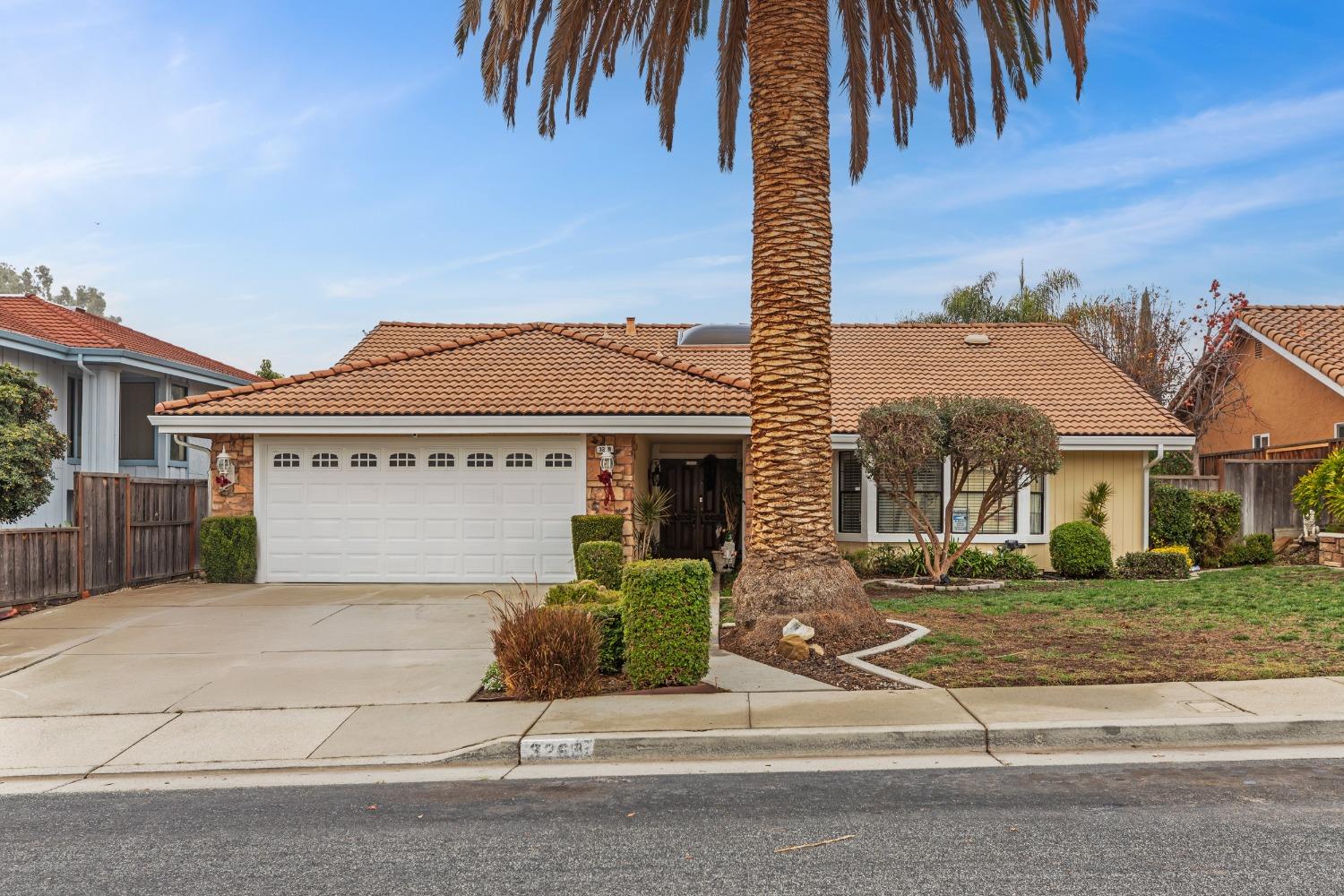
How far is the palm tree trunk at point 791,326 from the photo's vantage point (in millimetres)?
9648

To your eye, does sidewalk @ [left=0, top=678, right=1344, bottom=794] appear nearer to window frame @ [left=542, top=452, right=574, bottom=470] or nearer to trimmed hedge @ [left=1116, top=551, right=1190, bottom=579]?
window frame @ [left=542, top=452, right=574, bottom=470]

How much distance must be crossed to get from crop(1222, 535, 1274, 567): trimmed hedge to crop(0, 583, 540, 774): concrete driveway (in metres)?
13.2

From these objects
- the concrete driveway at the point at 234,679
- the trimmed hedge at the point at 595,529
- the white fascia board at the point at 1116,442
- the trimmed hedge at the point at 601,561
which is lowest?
the concrete driveway at the point at 234,679

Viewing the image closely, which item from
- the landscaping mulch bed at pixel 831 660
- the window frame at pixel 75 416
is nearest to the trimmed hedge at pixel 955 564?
the landscaping mulch bed at pixel 831 660

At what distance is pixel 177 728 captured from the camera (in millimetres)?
7246

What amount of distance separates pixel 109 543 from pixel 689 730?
11552 millimetres

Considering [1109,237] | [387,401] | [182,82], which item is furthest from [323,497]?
[1109,237]

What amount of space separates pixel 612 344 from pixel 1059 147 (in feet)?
32.8

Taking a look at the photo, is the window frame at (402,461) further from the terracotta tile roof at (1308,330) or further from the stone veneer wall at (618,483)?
the terracotta tile roof at (1308,330)

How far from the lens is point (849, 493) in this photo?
17.1 meters

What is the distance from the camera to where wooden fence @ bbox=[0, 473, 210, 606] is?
41.2ft

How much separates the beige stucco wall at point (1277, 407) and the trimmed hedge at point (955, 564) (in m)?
8.65

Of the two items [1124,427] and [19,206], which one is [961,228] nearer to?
[1124,427]

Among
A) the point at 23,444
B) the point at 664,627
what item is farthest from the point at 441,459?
the point at 664,627
